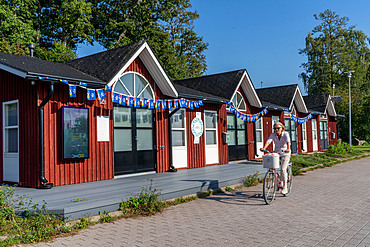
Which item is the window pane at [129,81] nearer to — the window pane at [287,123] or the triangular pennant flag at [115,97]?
the triangular pennant flag at [115,97]

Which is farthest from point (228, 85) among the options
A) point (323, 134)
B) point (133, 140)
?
point (323, 134)

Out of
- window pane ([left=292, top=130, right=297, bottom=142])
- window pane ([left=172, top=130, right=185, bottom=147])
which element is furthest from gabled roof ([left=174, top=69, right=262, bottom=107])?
window pane ([left=292, top=130, right=297, bottom=142])

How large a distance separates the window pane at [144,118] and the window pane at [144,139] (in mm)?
212

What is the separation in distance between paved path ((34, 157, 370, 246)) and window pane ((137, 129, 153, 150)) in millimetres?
3825

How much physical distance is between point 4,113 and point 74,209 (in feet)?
18.2

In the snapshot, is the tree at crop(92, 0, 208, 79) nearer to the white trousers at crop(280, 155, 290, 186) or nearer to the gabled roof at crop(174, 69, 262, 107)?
the gabled roof at crop(174, 69, 262, 107)

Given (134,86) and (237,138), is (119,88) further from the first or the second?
(237,138)

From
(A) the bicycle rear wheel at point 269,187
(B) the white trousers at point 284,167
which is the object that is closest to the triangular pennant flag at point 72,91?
(A) the bicycle rear wheel at point 269,187

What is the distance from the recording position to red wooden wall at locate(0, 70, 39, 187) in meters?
8.48

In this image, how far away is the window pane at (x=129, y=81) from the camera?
1071 centimetres

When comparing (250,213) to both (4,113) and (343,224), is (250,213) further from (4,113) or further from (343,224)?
(4,113)

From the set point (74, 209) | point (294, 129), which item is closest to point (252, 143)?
point (294, 129)

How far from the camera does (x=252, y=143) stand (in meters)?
17.2

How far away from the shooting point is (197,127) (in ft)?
44.4
